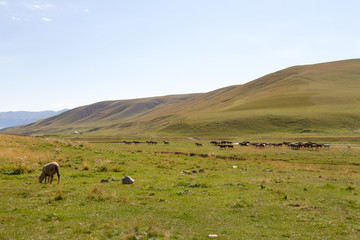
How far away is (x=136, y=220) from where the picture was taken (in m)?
11.5

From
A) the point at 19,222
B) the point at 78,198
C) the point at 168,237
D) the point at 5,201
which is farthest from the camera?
the point at 78,198

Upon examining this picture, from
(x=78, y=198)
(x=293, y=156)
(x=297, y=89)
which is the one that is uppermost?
(x=297, y=89)

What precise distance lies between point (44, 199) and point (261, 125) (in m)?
90.3

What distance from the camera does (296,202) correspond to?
575 inches

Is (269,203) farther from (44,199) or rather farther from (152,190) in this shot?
(44,199)

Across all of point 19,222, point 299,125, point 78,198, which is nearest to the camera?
point 19,222

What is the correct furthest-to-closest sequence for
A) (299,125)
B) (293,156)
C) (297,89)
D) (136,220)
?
(297,89), (299,125), (293,156), (136,220)

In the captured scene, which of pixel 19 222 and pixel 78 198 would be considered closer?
pixel 19 222

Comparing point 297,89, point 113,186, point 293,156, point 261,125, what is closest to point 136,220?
point 113,186

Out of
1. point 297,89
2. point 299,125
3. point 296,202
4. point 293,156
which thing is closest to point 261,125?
point 299,125

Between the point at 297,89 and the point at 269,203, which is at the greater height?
the point at 297,89

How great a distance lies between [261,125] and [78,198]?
89146 mm

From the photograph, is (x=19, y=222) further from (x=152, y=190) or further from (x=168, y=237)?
(x=152, y=190)

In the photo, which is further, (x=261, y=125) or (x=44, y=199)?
(x=261, y=125)
